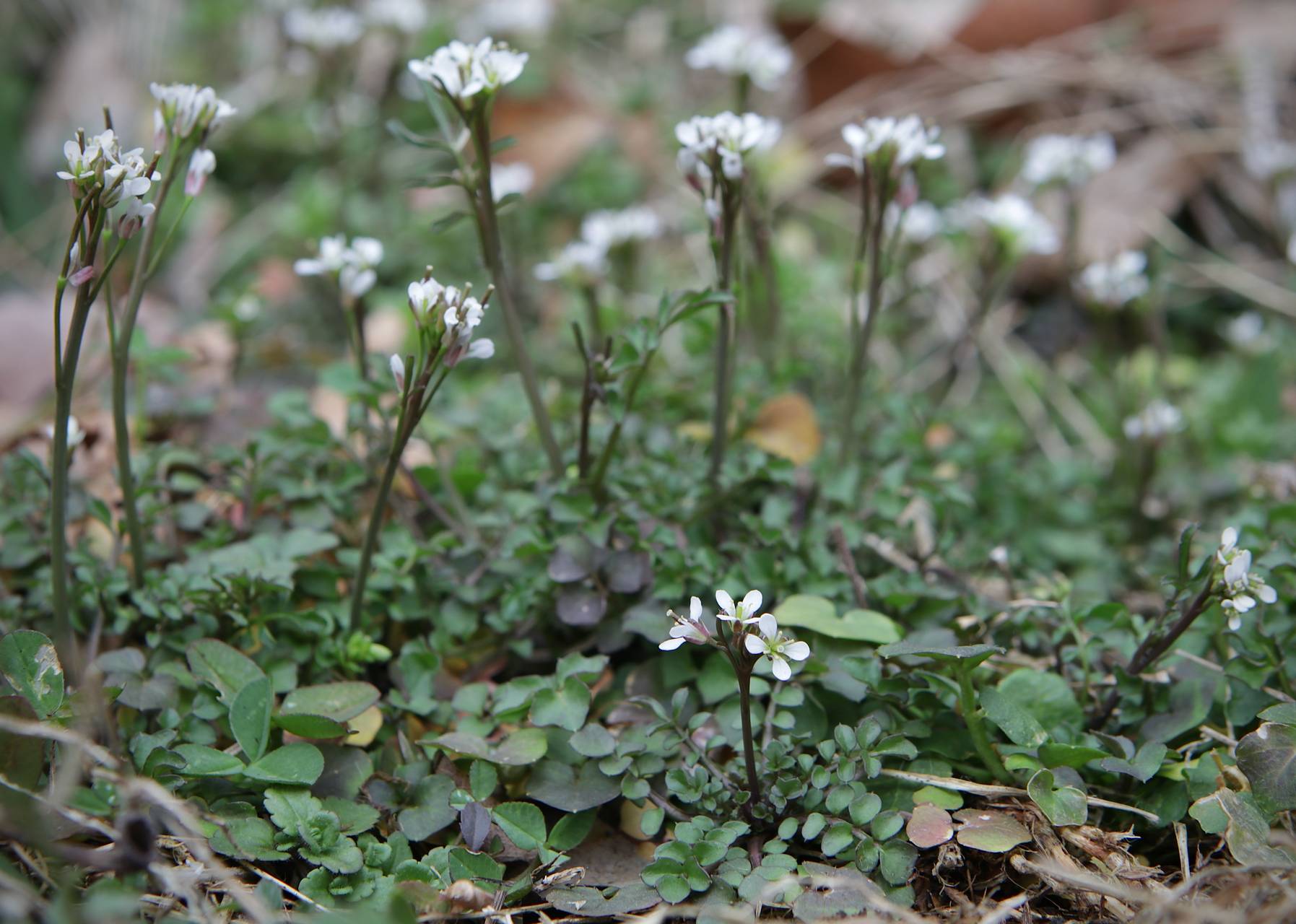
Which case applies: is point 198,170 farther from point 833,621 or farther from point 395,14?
point 395,14

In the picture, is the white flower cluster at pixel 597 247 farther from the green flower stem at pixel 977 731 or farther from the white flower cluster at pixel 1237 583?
the white flower cluster at pixel 1237 583

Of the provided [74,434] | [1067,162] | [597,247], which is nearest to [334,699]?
[74,434]

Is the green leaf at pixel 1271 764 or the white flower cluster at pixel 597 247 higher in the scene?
the white flower cluster at pixel 597 247

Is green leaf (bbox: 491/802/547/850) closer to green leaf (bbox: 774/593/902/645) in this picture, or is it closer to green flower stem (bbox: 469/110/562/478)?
green leaf (bbox: 774/593/902/645)

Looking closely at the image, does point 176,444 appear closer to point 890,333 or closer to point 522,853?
point 522,853

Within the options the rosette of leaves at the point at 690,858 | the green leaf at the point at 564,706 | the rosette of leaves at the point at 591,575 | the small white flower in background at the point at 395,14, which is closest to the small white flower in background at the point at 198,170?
the rosette of leaves at the point at 591,575
